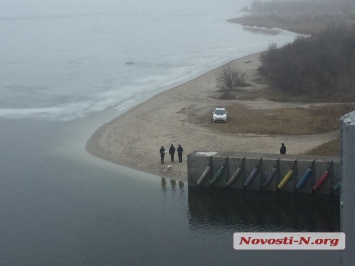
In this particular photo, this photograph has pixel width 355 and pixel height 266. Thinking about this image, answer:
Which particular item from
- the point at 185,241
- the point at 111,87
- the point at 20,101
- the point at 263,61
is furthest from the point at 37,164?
the point at 263,61

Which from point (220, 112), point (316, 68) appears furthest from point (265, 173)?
point (316, 68)

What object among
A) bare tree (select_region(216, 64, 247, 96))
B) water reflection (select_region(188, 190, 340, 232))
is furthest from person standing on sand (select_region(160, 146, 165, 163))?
bare tree (select_region(216, 64, 247, 96))

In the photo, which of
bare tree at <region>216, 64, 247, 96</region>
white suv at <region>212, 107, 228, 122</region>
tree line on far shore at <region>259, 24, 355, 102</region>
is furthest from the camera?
bare tree at <region>216, 64, 247, 96</region>

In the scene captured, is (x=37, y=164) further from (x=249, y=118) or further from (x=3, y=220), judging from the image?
(x=249, y=118)

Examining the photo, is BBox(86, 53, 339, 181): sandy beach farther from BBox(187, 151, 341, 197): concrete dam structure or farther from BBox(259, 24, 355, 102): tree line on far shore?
BBox(259, 24, 355, 102): tree line on far shore

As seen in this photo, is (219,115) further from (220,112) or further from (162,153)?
(162,153)

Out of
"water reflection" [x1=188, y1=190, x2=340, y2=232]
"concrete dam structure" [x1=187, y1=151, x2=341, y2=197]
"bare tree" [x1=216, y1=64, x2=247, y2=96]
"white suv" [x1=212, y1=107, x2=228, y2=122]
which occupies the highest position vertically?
"bare tree" [x1=216, y1=64, x2=247, y2=96]

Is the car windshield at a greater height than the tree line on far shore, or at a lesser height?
lesser
